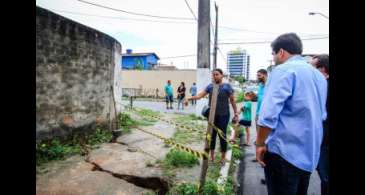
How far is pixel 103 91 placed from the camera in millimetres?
7582

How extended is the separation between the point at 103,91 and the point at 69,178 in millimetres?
3623

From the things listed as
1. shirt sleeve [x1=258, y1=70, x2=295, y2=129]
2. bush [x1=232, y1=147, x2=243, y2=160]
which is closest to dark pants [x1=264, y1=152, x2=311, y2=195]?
shirt sleeve [x1=258, y1=70, x2=295, y2=129]

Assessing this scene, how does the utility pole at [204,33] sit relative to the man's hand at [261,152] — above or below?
above

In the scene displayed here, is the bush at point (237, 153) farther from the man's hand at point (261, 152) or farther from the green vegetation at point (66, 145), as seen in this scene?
the man's hand at point (261, 152)

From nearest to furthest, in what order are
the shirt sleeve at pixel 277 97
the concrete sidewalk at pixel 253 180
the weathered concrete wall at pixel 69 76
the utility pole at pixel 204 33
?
1. the shirt sleeve at pixel 277 97
2. the concrete sidewalk at pixel 253 180
3. the weathered concrete wall at pixel 69 76
4. the utility pole at pixel 204 33

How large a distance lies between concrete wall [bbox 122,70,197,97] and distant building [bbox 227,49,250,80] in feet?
356

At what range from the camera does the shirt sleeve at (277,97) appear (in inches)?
83.4

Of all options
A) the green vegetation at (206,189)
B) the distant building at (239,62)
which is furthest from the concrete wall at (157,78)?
the distant building at (239,62)

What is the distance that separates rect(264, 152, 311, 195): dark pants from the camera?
84.2 inches

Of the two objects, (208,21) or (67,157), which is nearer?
(67,157)

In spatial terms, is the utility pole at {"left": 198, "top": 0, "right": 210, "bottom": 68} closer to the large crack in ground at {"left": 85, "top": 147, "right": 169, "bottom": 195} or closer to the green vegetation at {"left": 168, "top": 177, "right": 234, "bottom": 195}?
the large crack in ground at {"left": 85, "top": 147, "right": 169, "bottom": 195}

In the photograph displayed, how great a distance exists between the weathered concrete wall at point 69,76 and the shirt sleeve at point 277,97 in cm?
479
